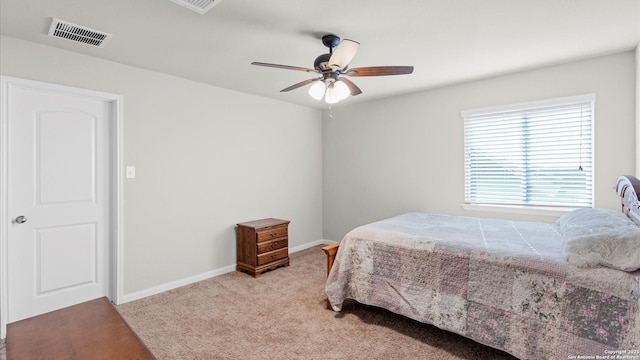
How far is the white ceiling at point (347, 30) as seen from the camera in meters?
2.00

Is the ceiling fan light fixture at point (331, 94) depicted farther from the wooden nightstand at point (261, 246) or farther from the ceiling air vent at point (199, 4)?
the wooden nightstand at point (261, 246)

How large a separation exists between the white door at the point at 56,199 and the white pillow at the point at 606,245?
3.85 m

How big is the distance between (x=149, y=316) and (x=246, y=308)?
2.82 ft

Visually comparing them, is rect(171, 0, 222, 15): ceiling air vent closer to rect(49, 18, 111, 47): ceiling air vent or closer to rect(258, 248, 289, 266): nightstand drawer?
rect(49, 18, 111, 47): ceiling air vent

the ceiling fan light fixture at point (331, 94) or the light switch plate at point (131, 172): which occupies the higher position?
the ceiling fan light fixture at point (331, 94)

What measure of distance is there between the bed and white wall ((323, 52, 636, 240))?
0.78 meters

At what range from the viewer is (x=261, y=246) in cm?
372

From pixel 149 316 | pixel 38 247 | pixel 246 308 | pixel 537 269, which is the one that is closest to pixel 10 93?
pixel 38 247

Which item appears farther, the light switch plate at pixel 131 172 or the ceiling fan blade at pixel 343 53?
the light switch plate at pixel 131 172

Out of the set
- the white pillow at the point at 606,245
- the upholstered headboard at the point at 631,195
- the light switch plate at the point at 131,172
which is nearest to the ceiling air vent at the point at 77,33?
the light switch plate at the point at 131,172

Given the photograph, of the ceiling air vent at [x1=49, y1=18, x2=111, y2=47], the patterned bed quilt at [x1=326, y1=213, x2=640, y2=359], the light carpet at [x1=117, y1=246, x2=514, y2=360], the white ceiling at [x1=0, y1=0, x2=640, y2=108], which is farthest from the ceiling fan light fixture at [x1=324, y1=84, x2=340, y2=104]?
the light carpet at [x1=117, y1=246, x2=514, y2=360]

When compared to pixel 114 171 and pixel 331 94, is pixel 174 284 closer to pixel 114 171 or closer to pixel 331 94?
pixel 114 171

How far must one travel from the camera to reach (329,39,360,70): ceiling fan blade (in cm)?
196

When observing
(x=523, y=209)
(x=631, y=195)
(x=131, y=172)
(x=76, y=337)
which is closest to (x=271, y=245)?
(x=131, y=172)
